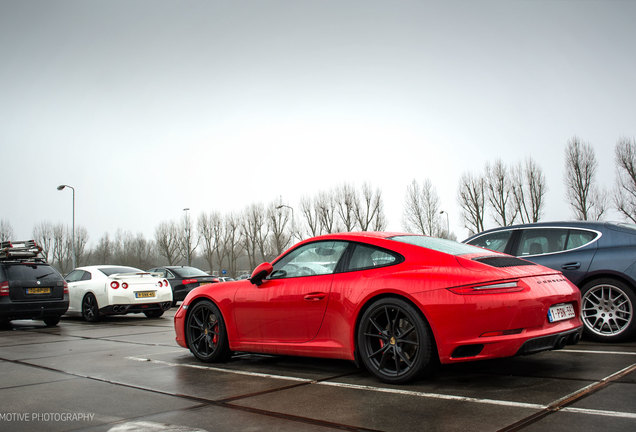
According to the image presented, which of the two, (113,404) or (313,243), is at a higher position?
(313,243)

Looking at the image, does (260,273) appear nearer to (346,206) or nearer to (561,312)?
(561,312)

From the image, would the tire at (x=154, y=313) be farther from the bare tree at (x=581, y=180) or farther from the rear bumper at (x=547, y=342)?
the bare tree at (x=581, y=180)

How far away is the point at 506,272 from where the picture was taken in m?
4.07

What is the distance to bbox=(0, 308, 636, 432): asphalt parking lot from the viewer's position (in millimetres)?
3193

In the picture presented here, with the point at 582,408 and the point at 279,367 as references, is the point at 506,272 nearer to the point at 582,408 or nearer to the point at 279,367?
the point at 582,408

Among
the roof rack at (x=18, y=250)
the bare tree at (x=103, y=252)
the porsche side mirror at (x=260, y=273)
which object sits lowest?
the porsche side mirror at (x=260, y=273)

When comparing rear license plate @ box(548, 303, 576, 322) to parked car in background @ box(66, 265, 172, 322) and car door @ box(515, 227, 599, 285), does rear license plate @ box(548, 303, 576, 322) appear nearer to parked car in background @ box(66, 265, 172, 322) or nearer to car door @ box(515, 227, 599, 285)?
car door @ box(515, 227, 599, 285)

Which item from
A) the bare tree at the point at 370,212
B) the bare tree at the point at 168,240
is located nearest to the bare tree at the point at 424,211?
the bare tree at the point at 370,212

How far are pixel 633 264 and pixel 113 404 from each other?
18.2 ft

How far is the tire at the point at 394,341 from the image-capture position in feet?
13.0

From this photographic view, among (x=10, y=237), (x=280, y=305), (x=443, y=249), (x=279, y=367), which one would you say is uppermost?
(x=10, y=237)

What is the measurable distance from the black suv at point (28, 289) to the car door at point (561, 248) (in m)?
9.29

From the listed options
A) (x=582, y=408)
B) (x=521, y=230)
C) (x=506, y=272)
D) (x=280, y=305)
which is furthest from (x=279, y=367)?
(x=521, y=230)

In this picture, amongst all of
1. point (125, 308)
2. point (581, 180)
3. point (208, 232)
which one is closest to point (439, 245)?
point (125, 308)
